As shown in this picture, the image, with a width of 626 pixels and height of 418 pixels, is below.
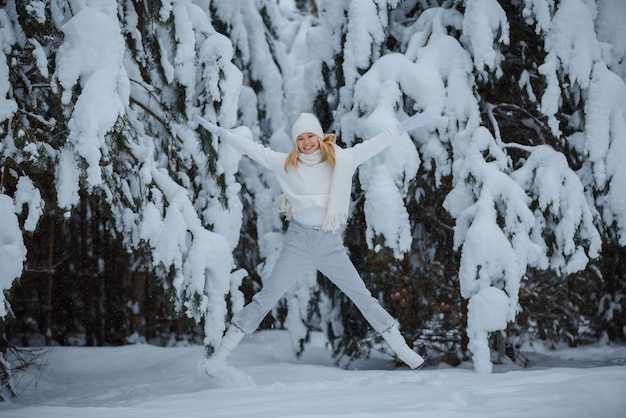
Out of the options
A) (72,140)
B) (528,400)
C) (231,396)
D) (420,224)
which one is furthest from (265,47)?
(528,400)

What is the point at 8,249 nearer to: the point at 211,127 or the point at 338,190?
the point at 211,127

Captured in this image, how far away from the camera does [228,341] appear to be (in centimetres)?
368

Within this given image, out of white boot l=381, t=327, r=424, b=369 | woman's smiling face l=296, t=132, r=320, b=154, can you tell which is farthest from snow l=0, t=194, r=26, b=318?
white boot l=381, t=327, r=424, b=369

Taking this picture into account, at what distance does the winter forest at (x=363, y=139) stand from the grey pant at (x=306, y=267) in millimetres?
525

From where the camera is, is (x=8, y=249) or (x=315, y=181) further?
(x=315, y=181)

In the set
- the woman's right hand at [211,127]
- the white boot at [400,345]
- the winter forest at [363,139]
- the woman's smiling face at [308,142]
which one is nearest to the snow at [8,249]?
the winter forest at [363,139]

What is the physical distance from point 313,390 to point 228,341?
2.09 feet

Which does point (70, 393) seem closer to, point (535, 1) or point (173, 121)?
point (173, 121)

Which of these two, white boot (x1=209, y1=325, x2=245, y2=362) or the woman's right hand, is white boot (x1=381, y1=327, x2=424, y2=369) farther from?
the woman's right hand

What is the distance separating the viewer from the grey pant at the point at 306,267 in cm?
352

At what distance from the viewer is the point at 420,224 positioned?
5.39 metres

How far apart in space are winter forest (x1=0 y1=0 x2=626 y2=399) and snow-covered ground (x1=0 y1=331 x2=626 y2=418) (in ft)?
1.57

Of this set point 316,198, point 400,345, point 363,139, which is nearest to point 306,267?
point 316,198

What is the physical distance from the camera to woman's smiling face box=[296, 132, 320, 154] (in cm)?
352
